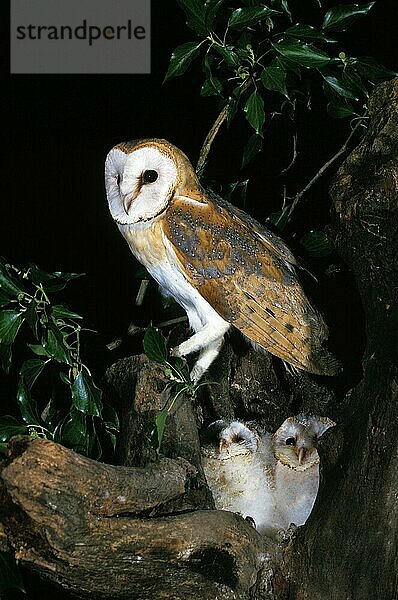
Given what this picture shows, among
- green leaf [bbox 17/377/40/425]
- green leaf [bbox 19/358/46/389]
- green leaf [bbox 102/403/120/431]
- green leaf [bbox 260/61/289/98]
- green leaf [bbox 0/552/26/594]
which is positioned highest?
green leaf [bbox 260/61/289/98]

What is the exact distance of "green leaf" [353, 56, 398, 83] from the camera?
170cm

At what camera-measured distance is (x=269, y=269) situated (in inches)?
67.8

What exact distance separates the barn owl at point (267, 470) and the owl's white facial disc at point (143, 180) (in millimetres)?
451

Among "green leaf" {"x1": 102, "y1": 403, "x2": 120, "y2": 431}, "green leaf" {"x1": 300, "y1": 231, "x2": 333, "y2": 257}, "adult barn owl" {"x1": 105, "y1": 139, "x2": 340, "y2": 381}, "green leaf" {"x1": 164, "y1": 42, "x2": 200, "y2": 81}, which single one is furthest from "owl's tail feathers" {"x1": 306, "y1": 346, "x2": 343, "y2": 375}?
"green leaf" {"x1": 164, "y1": 42, "x2": 200, "y2": 81}

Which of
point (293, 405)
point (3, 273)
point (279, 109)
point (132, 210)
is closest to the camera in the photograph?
point (3, 273)

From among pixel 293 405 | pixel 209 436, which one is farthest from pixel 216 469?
pixel 293 405

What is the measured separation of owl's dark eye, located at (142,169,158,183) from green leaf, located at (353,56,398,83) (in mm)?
443

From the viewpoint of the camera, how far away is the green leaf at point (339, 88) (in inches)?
68.1

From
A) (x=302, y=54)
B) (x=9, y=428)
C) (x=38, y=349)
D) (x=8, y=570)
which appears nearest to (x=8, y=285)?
(x=38, y=349)

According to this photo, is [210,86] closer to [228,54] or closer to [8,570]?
[228,54]

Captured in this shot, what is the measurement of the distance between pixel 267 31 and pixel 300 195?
35cm

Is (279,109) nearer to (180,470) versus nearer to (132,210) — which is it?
(132,210)

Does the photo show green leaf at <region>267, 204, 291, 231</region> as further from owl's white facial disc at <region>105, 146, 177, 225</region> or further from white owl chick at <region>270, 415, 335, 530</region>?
white owl chick at <region>270, 415, 335, 530</region>

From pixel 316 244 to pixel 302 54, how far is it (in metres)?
0.42
